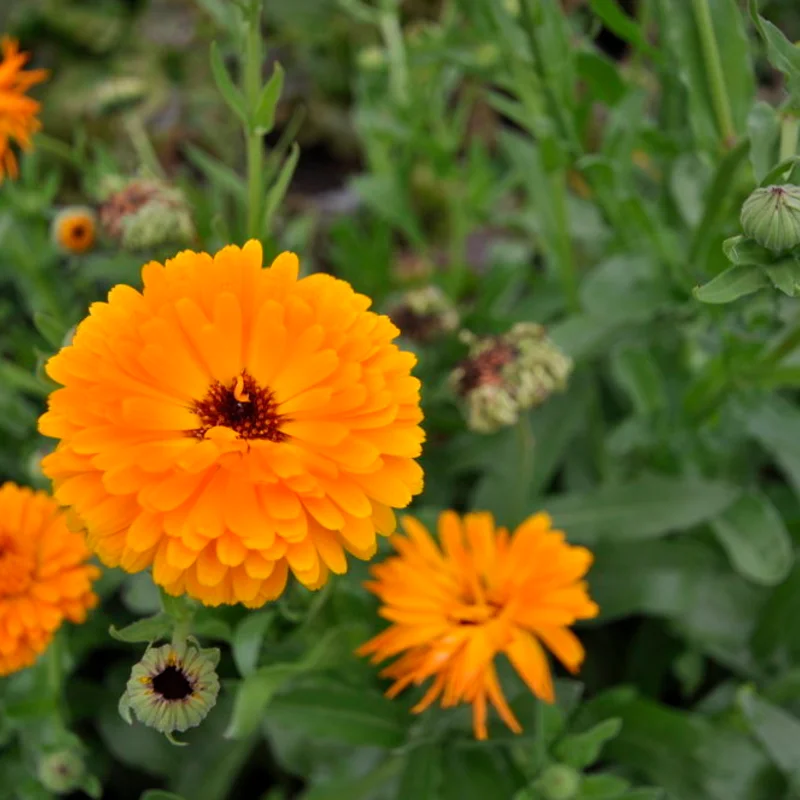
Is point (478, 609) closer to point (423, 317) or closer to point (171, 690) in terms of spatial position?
point (171, 690)

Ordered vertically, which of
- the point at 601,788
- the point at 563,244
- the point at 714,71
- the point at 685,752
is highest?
the point at 714,71

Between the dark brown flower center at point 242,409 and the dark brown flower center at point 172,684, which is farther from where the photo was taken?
the dark brown flower center at point 242,409

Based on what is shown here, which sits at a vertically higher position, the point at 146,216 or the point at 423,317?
the point at 146,216

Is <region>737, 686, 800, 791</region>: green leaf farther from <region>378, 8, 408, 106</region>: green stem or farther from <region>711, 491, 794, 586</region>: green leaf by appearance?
<region>378, 8, 408, 106</region>: green stem

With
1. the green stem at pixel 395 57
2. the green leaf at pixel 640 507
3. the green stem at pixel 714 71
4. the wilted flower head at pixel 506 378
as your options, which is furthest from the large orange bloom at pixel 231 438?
the green stem at pixel 395 57

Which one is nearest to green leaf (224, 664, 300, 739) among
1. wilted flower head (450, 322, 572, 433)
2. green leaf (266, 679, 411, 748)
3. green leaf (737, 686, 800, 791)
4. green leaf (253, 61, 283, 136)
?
green leaf (266, 679, 411, 748)

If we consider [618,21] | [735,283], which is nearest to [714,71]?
[618,21]

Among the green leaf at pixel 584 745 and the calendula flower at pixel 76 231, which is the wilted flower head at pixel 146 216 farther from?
the green leaf at pixel 584 745
